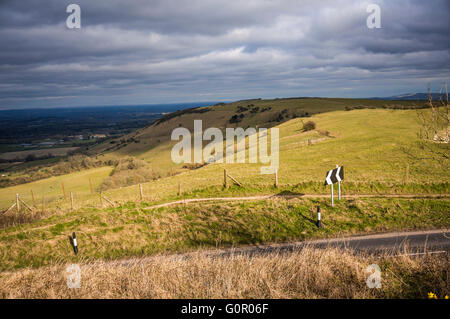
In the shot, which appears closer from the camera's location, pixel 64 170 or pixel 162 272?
pixel 162 272

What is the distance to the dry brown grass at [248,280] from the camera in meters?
6.19

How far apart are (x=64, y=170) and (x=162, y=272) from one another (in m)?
74.2

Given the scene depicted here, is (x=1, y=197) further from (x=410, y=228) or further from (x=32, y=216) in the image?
(x=410, y=228)

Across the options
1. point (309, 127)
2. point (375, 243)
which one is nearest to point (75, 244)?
point (375, 243)

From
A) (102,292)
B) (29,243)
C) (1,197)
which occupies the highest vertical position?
(102,292)

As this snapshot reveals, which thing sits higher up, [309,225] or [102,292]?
[102,292]

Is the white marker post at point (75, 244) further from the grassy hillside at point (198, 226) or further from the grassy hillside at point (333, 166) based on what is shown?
the grassy hillside at point (333, 166)

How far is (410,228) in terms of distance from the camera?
50.3ft

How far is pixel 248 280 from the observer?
21.6 feet

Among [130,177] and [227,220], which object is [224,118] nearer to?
[130,177]

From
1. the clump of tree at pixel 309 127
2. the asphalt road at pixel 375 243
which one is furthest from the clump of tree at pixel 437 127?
the clump of tree at pixel 309 127

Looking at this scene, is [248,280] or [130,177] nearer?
[248,280]

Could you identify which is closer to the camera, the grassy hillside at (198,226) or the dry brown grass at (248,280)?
the dry brown grass at (248,280)

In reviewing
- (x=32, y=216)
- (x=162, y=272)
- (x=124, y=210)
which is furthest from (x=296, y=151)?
(x=162, y=272)
